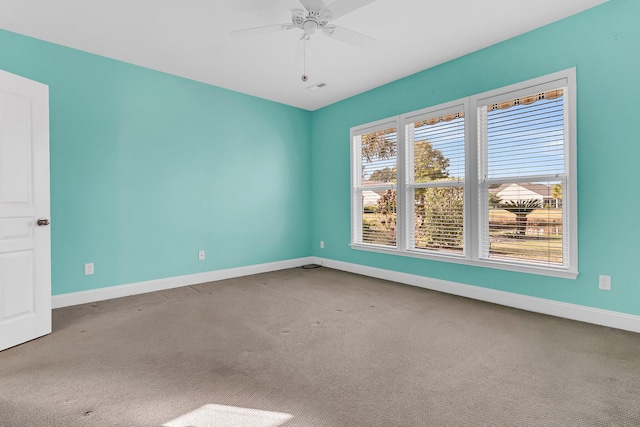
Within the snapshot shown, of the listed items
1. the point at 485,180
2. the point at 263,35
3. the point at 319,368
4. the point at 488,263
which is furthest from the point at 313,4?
the point at 488,263

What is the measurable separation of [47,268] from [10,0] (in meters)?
2.16

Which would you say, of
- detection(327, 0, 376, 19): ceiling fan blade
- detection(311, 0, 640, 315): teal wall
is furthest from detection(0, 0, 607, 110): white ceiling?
detection(327, 0, 376, 19): ceiling fan blade

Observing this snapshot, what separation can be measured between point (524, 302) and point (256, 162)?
12.5 feet

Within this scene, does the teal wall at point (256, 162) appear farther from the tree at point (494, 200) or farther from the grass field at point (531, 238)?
the tree at point (494, 200)

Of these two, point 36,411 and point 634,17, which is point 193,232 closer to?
point 36,411

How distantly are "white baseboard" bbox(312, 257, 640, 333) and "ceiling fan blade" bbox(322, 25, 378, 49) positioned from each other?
272cm

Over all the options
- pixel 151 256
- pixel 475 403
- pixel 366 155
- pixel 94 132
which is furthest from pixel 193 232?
pixel 475 403

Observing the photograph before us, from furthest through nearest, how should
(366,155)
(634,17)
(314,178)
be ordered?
1. (314,178)
2. (366,155)
3. (634,17)

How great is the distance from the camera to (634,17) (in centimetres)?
258

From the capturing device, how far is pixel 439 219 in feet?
12.9

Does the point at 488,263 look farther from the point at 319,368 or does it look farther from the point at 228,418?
the point at 228,418

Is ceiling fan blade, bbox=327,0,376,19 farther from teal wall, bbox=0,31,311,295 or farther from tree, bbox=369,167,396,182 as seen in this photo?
teal wall, bbox=0,31,311,295

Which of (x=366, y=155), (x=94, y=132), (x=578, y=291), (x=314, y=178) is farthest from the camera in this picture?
(x=314, y=178)

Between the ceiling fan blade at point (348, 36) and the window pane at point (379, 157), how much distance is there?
1.85 meters
